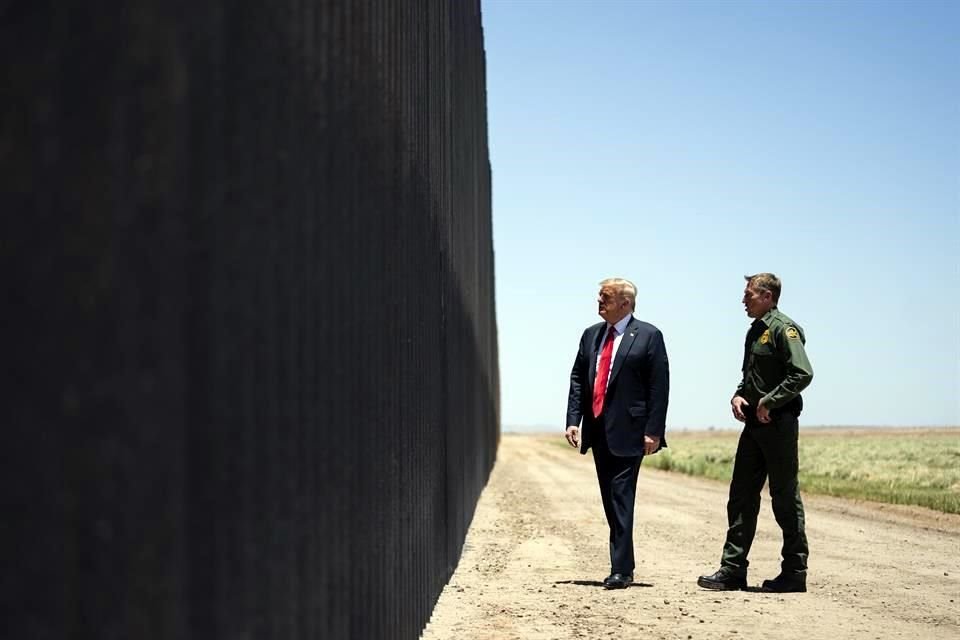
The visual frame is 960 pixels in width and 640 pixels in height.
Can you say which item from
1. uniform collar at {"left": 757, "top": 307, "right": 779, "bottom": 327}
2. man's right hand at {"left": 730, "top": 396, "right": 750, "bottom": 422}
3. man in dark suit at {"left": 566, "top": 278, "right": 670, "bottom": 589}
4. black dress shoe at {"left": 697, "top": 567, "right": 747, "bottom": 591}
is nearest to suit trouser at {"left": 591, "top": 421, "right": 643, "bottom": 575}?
man in dark suit at {"left": 566, "top": 278, "right": 670, "bottom": 589}

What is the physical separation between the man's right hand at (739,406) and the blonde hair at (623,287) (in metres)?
1.05

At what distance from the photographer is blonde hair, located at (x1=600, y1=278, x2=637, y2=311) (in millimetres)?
8961

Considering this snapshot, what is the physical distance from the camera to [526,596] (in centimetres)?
808

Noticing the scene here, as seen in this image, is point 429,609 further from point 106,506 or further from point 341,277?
point 106,506

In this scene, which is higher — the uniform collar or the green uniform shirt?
the uniform collar

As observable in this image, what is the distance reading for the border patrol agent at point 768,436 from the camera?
8641 mm

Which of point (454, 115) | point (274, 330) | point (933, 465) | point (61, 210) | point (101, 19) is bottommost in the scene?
point (933, 465)

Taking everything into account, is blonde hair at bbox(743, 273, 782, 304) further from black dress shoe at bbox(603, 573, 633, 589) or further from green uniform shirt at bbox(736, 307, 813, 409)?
black dress shoe at bbox(603, 573, 633, 589)

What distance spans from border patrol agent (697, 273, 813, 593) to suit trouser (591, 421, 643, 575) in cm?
69

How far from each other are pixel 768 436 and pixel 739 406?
401mm

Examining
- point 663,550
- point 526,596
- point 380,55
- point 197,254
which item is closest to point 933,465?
point 663,550

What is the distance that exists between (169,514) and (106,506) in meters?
0.22

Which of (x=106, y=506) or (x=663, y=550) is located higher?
(x=106, y=506)

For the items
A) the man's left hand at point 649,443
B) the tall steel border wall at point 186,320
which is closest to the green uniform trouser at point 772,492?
the man's left hand at point 649,443
